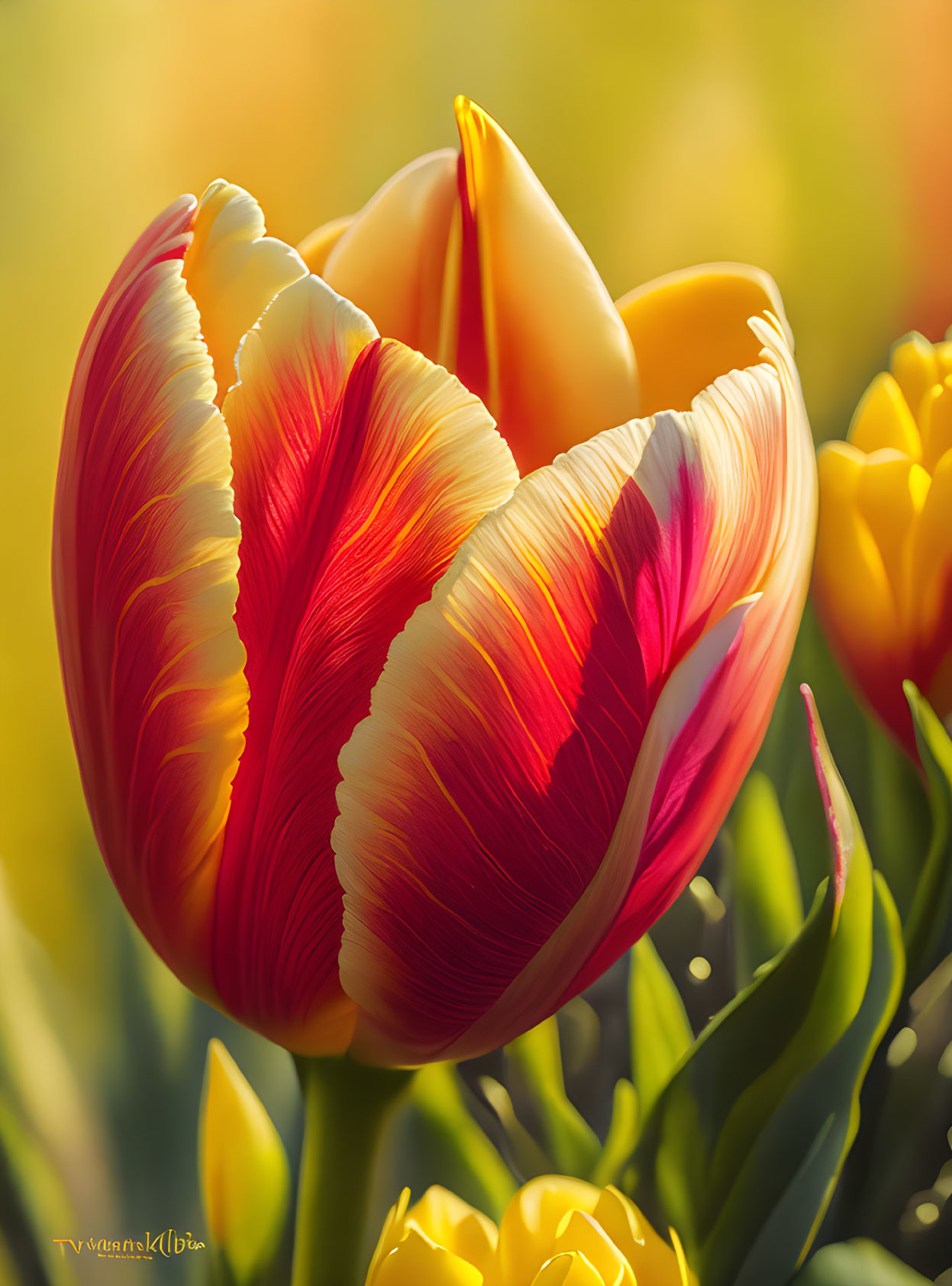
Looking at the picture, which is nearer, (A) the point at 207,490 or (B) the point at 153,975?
(A) the point at 207,490

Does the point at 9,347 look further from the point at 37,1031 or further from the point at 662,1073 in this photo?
the point at 662,1073

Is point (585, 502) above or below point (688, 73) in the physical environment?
below

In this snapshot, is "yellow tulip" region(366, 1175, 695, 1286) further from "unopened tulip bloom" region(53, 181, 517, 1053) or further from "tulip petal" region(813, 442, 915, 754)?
"tulip petal" region(813, 442, 915, 754)

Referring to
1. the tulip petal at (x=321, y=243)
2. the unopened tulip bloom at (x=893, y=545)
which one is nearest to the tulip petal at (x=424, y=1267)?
the unopened tulip bloom at (x=893, y=545)

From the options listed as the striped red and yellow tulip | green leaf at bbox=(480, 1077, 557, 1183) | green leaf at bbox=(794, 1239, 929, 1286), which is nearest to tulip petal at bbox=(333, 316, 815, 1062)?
the striped red and yellow tulip

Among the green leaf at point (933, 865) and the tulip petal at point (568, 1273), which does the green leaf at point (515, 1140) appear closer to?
the tulip petal at point (568, 1273)

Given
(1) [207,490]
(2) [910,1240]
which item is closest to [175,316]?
(1) [207,490]

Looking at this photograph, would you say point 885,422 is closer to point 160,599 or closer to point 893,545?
point 893,545
